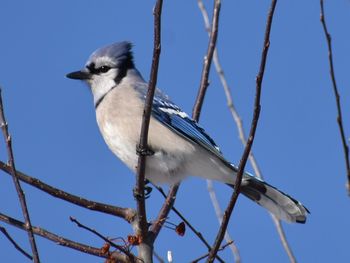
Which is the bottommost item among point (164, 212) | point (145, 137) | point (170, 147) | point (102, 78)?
point (145, 137)

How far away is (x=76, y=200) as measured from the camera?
2.77 meters

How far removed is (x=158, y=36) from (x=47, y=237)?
1.12 meters

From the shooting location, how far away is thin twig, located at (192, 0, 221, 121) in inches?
151

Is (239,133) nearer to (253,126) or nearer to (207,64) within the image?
(207,64)

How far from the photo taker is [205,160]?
3875mm

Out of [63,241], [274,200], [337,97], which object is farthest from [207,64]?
[63,241]

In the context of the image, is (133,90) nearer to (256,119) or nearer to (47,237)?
(47,237)

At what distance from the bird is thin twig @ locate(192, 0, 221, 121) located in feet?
0.35

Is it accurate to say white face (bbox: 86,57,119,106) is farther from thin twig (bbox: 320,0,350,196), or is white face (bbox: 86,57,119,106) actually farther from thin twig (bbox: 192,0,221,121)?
thin twig (bbox: 320,0,350,196)

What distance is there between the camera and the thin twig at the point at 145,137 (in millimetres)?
2154

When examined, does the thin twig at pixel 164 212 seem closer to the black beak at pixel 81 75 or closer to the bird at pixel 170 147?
the bird at pixel 170 147

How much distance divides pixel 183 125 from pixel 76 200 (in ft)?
4.37

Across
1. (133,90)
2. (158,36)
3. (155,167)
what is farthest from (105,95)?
(158,36)

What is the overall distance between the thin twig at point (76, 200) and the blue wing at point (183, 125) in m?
1.13
